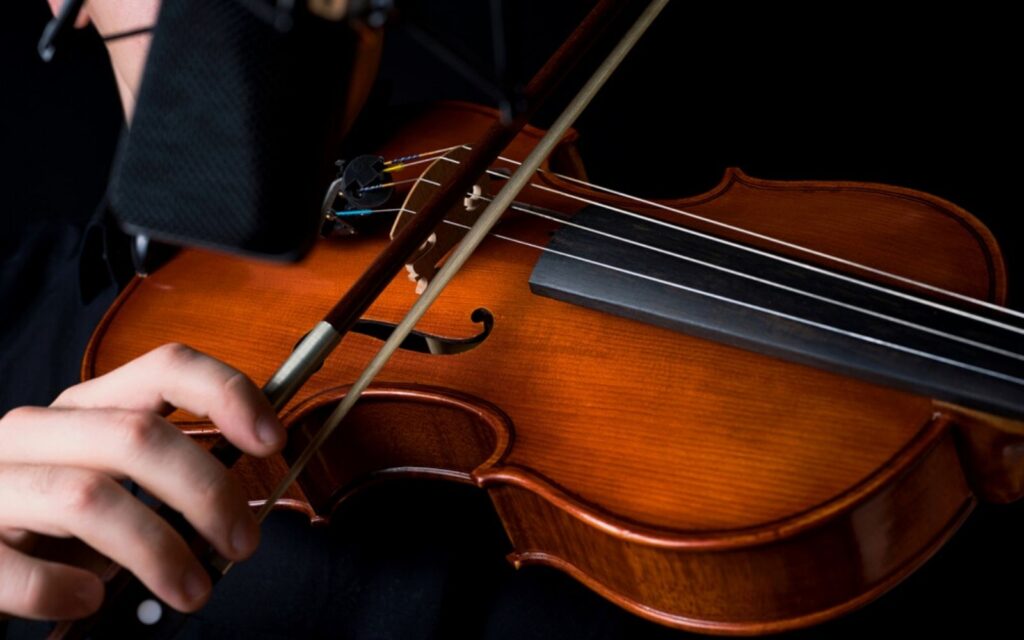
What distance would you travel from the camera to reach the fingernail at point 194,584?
1.46 feet

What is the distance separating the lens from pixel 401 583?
720 millimetres

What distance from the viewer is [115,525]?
446 mm

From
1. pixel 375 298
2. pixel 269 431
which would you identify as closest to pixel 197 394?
pixel 269 431

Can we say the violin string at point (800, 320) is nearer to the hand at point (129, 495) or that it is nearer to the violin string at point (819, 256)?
the violin string at point (819, 256)

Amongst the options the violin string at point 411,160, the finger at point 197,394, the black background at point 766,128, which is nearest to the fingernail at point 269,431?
the finger at point 197,394

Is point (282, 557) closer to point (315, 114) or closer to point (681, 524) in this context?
point (681, 524)

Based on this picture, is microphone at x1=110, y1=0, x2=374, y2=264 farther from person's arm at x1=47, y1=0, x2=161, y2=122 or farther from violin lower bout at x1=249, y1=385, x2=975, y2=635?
person's arm at x1=47, y1=0, x2=161, y2=122

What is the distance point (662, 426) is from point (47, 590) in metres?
0.38

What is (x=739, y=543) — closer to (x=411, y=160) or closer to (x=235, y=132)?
(x=235, y=132)

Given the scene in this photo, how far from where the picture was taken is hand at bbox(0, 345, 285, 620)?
0.44 meters

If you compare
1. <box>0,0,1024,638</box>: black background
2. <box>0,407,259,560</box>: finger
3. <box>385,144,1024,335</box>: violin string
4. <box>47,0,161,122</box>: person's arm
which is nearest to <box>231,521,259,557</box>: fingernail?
<box>0,407,259,560</box>: finger

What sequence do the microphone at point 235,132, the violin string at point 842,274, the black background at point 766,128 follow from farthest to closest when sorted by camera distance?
the black background at point 766,128, the violin string at point 842,274, the microphone at point 235,132

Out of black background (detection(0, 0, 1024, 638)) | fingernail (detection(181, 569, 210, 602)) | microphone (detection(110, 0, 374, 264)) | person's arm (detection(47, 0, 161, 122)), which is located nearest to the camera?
microphone (detection(110, 0, 374, 264))

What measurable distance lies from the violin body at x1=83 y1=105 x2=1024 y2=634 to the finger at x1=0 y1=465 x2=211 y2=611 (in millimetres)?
225
